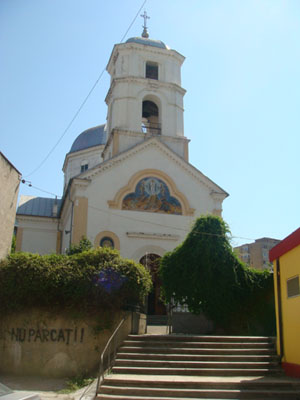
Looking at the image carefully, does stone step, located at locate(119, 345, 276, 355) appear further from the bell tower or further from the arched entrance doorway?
the bell tower

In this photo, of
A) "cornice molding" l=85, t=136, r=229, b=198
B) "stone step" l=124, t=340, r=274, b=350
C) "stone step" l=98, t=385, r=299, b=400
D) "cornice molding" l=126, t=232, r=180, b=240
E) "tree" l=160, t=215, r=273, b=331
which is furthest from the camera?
"cornice molding" l=85, t=136, r=229, b=198

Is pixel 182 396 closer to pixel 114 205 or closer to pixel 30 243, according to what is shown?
pixel 114 205

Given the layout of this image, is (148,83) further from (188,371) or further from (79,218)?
(188,371)

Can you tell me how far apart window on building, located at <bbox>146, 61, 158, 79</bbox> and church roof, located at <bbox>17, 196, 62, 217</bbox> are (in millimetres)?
12816

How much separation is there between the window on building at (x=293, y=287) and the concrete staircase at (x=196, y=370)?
1.87 m

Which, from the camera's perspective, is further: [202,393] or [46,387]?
[46,387]

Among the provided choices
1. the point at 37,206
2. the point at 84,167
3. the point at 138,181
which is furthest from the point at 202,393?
the point at 84,167

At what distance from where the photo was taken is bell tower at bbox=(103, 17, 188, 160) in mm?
28041

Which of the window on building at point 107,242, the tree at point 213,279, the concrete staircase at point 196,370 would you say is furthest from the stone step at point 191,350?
the window on building at point 107,242

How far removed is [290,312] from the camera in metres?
11.2

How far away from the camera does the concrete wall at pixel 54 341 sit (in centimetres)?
1198

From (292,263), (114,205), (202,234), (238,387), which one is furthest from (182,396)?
(114,205)

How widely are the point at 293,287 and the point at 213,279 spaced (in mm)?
6590

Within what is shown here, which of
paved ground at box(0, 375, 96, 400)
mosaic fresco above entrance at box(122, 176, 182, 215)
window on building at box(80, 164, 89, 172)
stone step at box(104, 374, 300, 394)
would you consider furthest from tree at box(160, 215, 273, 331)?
window on building at box(80, 164, 89, 172)
